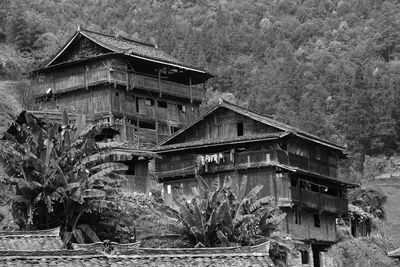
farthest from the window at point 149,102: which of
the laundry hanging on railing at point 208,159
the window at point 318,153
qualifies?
the window at point 318,153

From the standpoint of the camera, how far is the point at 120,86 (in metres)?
62.6

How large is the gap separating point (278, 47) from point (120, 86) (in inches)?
2455

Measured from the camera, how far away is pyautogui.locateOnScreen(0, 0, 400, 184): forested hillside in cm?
8775

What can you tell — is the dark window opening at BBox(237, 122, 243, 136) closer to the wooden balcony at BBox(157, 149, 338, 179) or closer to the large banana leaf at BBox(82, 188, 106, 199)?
the wooden balcony at BBox(157, 149, 338, 179)

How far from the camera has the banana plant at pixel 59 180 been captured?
131 ft

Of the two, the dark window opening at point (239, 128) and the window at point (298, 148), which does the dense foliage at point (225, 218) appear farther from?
the dark window opening at point (239, 128)

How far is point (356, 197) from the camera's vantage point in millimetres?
67500

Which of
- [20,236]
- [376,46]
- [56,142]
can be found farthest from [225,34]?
[20,236]

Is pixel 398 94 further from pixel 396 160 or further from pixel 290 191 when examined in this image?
pixel 290 191

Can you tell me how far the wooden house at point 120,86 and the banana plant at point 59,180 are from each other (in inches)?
745

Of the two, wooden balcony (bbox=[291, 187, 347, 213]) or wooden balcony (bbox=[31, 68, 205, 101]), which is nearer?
wooden balcony (bbox=[291, 187, 347, 213])

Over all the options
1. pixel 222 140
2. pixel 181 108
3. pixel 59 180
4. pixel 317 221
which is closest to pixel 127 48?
pixel 181 108

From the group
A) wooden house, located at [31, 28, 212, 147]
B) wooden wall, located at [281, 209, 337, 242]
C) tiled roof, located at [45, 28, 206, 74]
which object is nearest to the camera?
wooden wall, located at [281, 209, 337, 242]

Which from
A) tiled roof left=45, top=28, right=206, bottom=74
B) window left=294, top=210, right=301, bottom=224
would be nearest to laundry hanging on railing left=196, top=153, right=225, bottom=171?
window left=294, top=210, right=301, bottom=224
